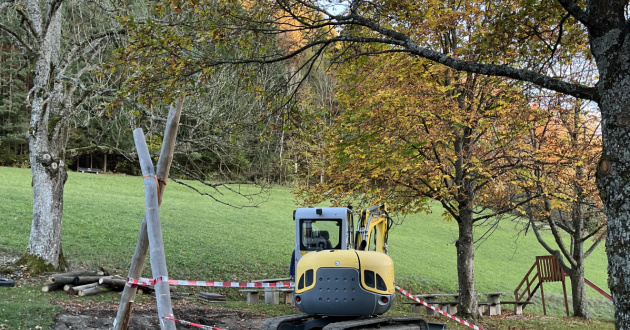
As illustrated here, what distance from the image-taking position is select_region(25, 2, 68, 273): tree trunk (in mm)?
12133

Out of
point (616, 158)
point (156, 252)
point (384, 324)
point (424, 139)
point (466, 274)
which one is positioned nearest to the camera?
point (616, 158)

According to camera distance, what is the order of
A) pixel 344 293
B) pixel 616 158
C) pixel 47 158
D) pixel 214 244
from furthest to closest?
pixel 214 244 → pixel 47 158 → pixel 344 293 → pixel 616 158

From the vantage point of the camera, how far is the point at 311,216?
13391 millimetres

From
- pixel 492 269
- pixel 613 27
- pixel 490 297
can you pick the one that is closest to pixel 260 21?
pixel 613 27

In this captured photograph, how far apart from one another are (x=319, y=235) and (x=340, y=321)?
21.2 feet

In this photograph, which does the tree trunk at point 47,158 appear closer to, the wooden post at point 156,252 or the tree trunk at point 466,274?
the wooden post at point 156,252

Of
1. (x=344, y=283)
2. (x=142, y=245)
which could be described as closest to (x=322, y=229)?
(x=344, y=283)

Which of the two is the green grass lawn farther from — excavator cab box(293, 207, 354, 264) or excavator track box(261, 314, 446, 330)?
excavator track box(261, 314, 446, 330)

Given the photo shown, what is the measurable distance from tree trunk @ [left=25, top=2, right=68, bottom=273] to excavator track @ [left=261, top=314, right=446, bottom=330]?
297 inches

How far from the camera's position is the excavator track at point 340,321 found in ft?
22.3

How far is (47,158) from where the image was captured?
39.7 feet

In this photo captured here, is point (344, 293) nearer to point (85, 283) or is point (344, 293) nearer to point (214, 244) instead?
point (85, 283)

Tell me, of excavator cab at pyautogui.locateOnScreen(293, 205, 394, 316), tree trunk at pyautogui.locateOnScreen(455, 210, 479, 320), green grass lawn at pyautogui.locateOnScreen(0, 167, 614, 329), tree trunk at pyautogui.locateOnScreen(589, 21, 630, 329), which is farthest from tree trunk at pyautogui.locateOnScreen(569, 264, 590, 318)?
tree trunk at pyautogui.locateOnScreen(589, 21, 630, 329)

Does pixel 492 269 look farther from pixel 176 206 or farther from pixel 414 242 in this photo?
pixel 176 206
